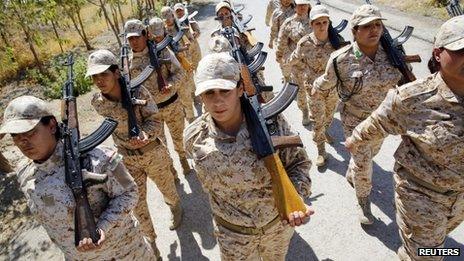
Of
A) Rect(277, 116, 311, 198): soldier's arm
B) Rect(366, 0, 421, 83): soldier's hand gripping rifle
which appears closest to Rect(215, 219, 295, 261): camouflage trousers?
Rect(277, 116, 311, 198): soldier's arm

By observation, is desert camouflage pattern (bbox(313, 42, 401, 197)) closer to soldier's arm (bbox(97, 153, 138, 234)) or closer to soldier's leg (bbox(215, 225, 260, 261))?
soldier's leg (bbox(215, 225, 260, 261))

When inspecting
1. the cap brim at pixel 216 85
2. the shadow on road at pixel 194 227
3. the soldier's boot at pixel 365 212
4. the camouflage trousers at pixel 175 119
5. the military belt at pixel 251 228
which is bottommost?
the shadow on road at pixel 194 227

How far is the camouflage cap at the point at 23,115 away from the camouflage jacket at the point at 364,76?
115 inches

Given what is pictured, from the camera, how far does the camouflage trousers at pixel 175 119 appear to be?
5.56 m

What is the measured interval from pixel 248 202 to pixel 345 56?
7.06 feet

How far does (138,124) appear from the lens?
4.06m

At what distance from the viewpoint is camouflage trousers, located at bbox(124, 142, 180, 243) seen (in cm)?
420

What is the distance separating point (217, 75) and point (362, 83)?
2129 millimetres

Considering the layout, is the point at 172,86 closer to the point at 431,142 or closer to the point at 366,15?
the point at 366,15

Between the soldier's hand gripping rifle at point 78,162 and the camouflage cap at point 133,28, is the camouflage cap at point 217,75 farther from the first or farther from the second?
the camouflage cap at point 133,28

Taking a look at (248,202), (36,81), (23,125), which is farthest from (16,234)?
(36,81)

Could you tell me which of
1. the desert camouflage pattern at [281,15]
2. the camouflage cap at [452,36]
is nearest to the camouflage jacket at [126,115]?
the camouflage cap at [452,36]

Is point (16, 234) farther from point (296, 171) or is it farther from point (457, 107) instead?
point (457, 107)

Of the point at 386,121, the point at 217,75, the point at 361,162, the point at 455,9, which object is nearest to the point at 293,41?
the point at 455,9
